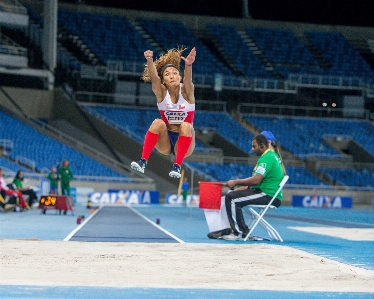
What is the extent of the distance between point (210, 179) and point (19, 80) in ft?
44.7

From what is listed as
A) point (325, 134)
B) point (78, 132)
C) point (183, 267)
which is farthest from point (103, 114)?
point (183, 267)

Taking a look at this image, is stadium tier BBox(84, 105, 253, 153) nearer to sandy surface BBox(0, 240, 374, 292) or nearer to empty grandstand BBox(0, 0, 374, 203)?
empty grandstand BBox(0, 0, 374, 203)

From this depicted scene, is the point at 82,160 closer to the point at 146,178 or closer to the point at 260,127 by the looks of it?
the point at 146,178

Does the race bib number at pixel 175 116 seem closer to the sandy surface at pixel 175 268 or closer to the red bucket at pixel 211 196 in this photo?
the sandy surface at pixel 175 268

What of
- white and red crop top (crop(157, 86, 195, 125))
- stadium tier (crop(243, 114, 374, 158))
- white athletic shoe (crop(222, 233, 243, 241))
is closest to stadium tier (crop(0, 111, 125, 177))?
stadium tier (crop(243, 114, 374, 158))

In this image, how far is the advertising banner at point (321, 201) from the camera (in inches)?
1515

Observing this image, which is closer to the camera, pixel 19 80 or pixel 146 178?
pixel 146 178

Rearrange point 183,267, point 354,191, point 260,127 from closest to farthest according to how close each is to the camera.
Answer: point 183,267
point 354,191
point 260,127

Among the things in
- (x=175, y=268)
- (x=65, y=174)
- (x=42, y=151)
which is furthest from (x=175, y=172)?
(x=42, y=151)

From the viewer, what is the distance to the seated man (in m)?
11.9

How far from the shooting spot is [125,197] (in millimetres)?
34969

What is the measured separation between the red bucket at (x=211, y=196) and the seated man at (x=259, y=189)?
17cm

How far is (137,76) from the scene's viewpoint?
43.4 metres

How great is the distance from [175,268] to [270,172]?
5.41 metres
